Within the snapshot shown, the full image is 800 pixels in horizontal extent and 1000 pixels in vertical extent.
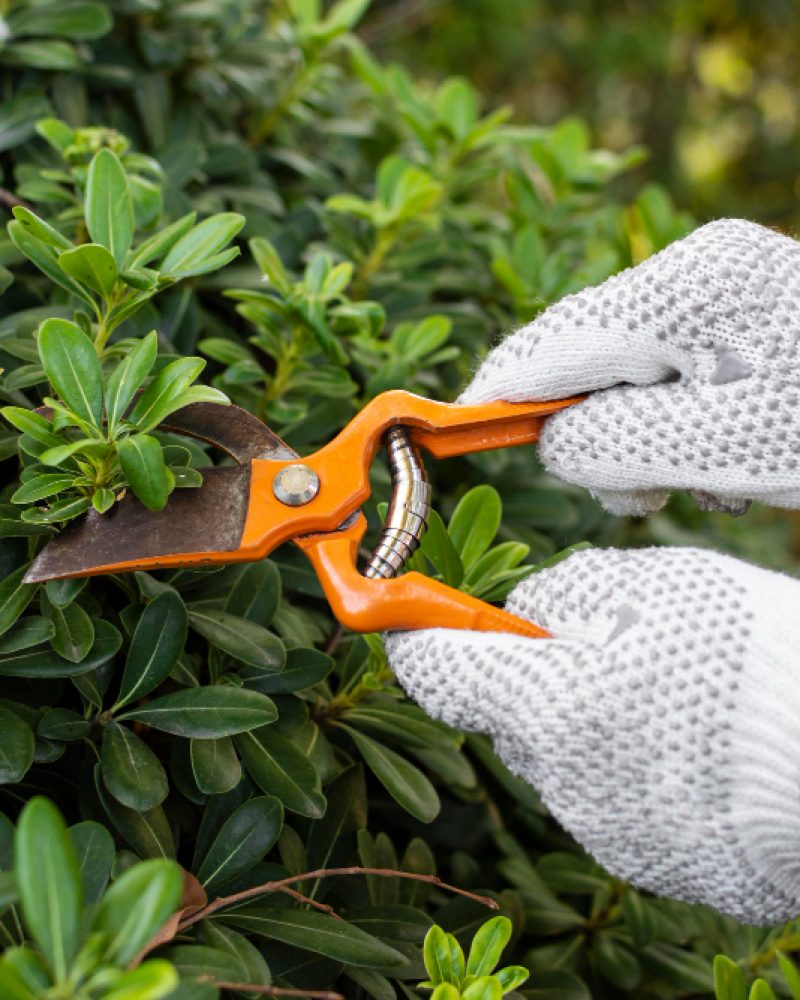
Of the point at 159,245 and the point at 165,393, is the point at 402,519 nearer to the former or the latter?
the point at 165,393

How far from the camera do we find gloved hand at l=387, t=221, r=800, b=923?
725mm

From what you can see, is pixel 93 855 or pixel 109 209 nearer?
pixel 93 855

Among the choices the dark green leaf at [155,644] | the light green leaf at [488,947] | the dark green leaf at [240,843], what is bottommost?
the light green leaf at [488,947]

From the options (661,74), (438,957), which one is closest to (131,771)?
(438,957)

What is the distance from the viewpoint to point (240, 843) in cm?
84

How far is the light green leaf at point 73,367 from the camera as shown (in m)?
0.80

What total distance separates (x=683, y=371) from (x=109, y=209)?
509 millimetres

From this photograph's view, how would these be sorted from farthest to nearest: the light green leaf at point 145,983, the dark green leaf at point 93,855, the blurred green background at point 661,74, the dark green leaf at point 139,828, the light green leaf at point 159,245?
the blurred green background at point 661,74
the light green leaf at point 159,245
the dark green leaf at point 139,828
the dark green leaf at point 93,855
the light green leaf at point 145,983

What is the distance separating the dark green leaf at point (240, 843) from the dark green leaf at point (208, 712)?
0.07 metres

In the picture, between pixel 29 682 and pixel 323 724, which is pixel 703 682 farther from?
pixel 29 682

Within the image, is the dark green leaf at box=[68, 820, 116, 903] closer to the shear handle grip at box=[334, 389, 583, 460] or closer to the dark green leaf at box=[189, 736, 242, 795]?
the dark green leaf at box=[189, 736, 242, 795]

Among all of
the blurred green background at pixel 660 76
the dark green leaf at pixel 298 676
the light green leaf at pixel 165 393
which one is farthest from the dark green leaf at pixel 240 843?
the blurred green background at pixel 660 76

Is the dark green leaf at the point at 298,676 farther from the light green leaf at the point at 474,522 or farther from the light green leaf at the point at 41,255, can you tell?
the light green leaf at the point at 41,255

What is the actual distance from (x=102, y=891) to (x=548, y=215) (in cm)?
117
